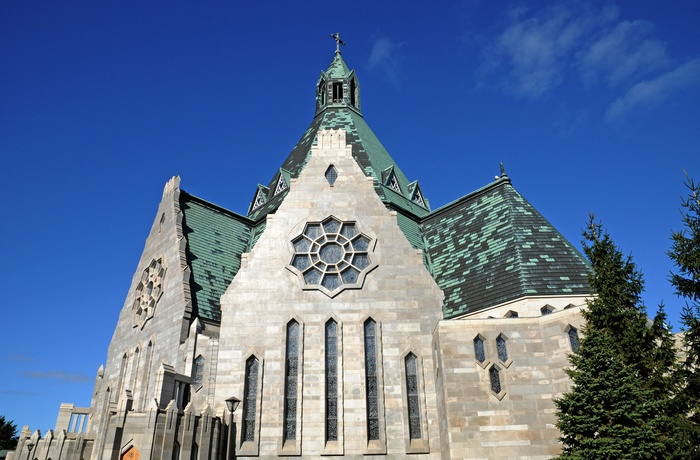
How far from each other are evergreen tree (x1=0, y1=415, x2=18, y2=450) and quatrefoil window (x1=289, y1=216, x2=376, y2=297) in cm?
5149

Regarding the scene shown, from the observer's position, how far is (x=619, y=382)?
17578 millimetres

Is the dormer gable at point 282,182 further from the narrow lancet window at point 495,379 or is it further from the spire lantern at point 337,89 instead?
the narrow lancet window at point 495,379

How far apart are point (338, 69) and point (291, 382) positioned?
36.9 meters

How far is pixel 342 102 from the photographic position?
1945 inches

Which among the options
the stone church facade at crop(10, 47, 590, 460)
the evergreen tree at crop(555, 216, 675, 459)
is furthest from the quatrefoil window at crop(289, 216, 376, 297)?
the evergreen tree at crop(555, 216, 675, 459)

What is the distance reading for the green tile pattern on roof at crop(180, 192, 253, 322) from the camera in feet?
94.0

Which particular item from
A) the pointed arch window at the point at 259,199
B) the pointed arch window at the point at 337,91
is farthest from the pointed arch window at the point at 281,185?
the pointed arch window at the point at 337,91

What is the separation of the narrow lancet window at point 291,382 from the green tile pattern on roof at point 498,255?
24.3 ft

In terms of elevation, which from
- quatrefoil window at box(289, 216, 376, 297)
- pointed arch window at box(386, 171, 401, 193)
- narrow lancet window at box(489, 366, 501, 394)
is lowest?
narrow lancet window at box(489, 366, 501, 394)

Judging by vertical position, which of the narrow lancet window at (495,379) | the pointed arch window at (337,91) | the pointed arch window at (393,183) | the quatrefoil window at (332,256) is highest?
the pointed arch window at (337,91)

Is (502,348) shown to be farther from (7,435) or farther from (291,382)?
(7,435)

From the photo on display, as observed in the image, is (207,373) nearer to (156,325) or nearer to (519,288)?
(156,325)

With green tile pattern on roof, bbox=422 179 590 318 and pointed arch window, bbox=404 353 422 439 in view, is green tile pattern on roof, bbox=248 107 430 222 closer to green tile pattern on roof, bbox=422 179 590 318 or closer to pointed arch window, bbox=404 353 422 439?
green tile pattern on roof, bbox=422 179 590 318

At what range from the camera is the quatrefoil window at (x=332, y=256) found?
2570cm
